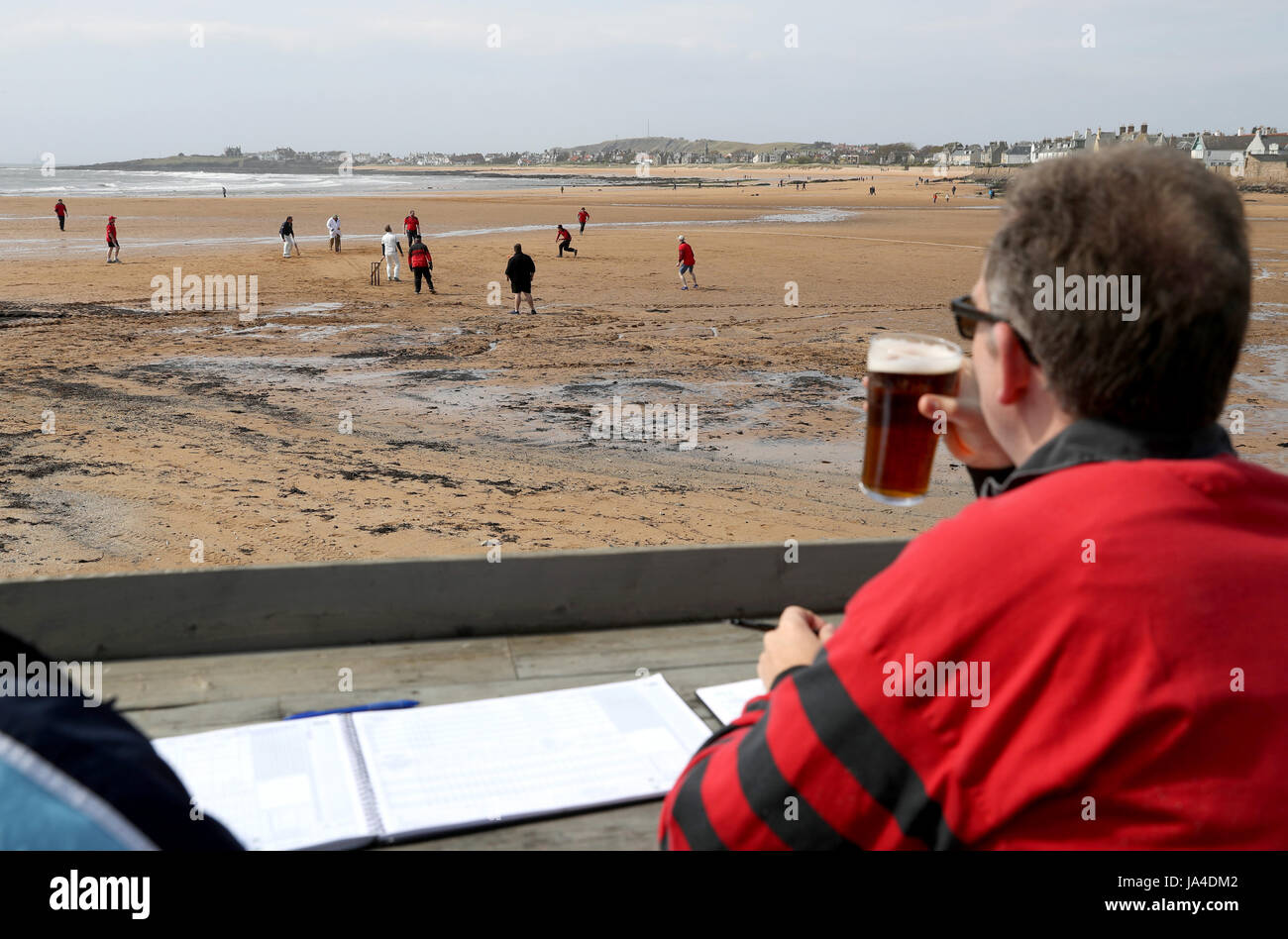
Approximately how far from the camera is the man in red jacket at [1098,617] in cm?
111

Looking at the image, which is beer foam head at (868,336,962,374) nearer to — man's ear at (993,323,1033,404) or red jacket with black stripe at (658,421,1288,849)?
man's ear at (993,323,1033,404)

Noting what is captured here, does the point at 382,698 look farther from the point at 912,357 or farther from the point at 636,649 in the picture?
the point at 912,357

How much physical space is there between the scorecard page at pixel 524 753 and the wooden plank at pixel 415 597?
0.41m

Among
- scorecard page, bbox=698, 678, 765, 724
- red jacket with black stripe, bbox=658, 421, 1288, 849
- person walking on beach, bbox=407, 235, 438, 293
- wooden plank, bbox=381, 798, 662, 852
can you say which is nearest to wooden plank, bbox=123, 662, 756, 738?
scorecard page, bbox=698, 678, 765, 724

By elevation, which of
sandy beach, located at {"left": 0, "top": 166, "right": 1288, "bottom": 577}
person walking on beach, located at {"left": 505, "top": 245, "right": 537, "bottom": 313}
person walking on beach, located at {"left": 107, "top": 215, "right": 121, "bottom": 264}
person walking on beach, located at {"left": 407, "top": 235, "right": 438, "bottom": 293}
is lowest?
sandy beach, located at {"left": 0, "top": 166, "right": 1288, "bottom": 577}

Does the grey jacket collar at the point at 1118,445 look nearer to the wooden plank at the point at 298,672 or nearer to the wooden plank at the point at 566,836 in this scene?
the wooden plank at the point at 566,836

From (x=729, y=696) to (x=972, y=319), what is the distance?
4.33 ft

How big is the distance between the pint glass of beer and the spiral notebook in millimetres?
735

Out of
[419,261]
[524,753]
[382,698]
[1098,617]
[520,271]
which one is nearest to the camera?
[1098,617]

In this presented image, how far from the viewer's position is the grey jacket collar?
3.91 feet

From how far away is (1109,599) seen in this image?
1099 millimetres

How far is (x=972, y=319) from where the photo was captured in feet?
4.59

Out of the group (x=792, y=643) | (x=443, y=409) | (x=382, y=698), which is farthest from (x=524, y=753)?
(x=443, y=409)
